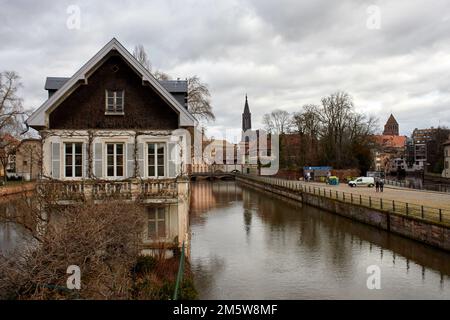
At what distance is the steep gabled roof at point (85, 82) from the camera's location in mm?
15602

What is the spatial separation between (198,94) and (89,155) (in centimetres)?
2174

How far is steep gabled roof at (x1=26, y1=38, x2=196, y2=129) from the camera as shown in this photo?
15602 millimetres

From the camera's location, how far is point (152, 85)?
16109 mm

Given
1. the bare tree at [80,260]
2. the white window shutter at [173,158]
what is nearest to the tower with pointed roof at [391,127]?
the white window shutter at [173,158]

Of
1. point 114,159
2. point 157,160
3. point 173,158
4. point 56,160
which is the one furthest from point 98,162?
point 173,158

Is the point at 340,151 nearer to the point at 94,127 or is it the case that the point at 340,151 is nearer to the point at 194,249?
the point at 194,249

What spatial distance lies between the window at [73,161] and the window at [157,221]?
10.9ft

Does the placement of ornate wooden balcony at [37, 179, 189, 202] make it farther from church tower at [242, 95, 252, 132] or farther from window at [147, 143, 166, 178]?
church tower at [242, 95, 252, 132]

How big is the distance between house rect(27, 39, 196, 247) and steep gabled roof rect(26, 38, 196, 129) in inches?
1.5

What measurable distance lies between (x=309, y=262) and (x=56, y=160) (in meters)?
11.6

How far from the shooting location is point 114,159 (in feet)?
54.7

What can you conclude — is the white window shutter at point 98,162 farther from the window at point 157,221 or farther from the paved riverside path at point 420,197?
the paved riverside path at point 420,197
